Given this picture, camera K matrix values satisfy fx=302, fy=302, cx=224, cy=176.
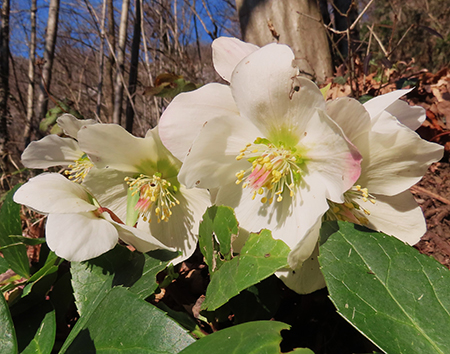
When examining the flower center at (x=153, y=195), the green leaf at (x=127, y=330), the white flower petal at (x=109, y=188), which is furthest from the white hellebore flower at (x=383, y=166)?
the white flower petal at (x=109, y=188)

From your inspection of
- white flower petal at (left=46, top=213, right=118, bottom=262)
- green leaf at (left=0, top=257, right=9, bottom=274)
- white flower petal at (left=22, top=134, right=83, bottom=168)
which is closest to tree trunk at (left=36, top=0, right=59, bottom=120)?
white flower petal at (left=22, top=134, right=83, bottom=168)

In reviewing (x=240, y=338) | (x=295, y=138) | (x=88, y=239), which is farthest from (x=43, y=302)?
(x=295, y=138)

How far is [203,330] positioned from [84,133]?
1.41 feet

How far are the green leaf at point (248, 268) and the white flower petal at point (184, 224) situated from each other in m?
0.19

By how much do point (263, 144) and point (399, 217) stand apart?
281mm

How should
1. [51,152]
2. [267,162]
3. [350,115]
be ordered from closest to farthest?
[350,115]
[267,162]
[51,152]

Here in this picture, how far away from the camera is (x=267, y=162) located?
0.55 m

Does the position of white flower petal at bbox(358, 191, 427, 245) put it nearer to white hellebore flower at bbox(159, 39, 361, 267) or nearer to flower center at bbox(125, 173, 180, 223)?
white hellebore flower at bbox(159, 39, 361, 267)

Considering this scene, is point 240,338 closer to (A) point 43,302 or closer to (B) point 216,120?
(B) point 216,120

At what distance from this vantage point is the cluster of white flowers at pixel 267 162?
458mm

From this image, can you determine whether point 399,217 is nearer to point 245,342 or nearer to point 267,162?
point 267,162

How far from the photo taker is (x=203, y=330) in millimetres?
558

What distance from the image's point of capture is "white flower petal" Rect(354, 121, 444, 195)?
45 centimetres

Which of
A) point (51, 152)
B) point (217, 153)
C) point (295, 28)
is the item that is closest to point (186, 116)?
point (217, 153)
